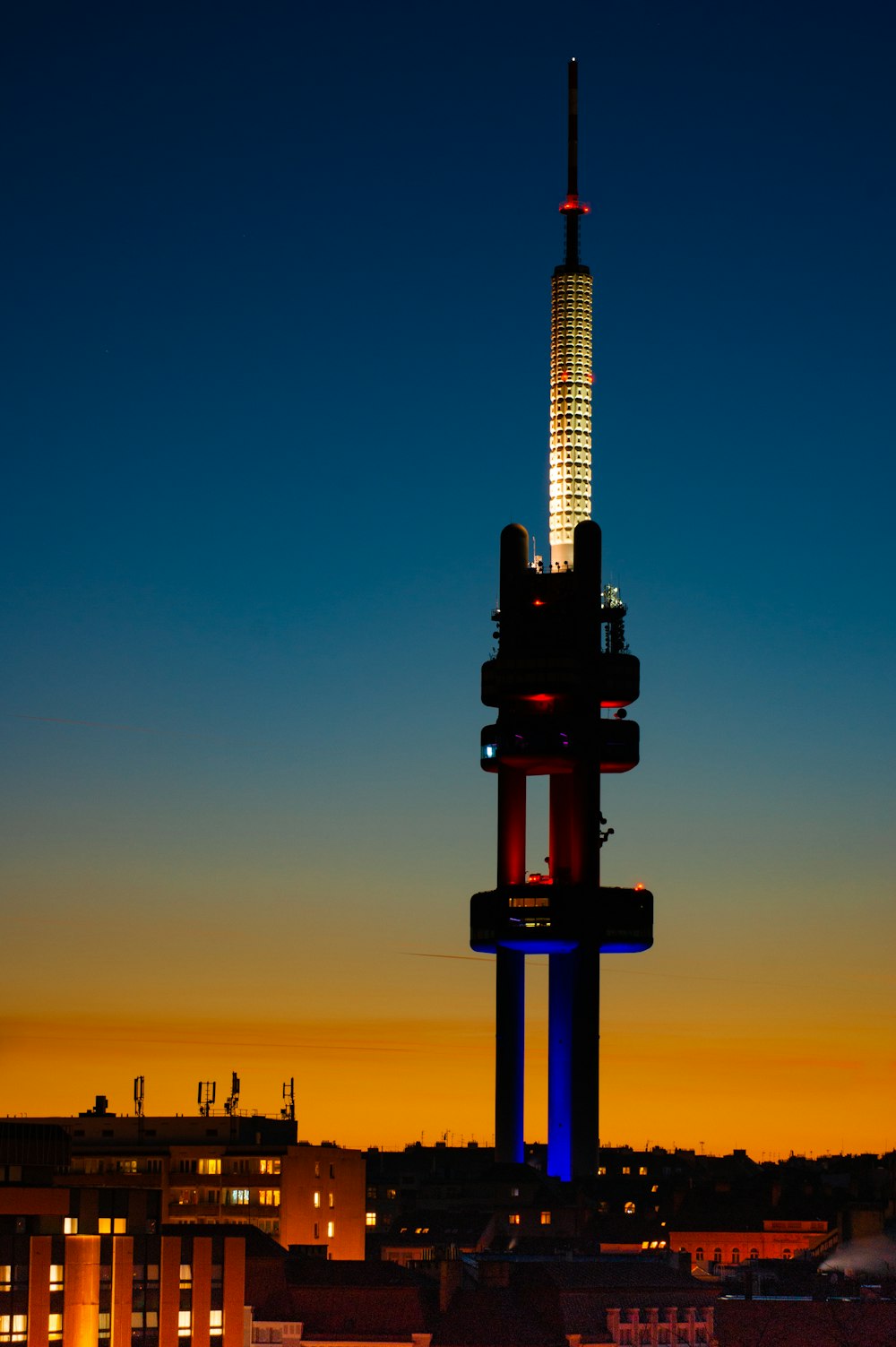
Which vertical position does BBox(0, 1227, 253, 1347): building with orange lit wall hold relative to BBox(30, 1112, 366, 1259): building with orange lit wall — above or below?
below

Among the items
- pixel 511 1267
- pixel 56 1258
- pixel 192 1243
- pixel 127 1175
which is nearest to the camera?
pixel 56 1258

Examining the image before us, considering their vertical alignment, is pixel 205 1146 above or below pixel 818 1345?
above

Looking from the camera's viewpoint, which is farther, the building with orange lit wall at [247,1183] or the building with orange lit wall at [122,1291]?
the building with orange lit wall at [247,1183]

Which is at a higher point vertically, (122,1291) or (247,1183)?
(247,1183)

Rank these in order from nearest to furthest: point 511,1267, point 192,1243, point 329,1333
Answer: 1. point 192,1243
2. point 329,1333
3. point 511,1267

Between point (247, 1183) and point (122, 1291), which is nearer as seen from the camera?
point (122, 1291)

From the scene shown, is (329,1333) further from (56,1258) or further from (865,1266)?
(865,1266)

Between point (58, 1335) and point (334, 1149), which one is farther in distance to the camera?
point (334, 1149)

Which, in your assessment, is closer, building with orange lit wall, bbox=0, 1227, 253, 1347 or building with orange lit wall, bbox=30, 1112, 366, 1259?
building with orange lit wall, bbox=0, 1227, 253, 1347

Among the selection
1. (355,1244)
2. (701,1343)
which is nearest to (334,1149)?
(355,1244)

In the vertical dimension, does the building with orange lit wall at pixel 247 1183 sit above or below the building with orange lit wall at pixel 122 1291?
above

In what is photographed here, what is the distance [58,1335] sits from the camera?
360ft

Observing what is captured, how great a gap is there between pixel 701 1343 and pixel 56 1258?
46.9m

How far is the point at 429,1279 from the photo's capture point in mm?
147375
